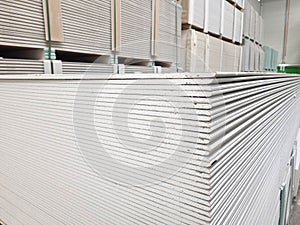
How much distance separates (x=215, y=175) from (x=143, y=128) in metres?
0.21

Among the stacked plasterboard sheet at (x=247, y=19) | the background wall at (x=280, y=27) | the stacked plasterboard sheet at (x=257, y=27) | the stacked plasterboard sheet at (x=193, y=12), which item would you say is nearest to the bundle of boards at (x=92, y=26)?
the stacked plasterboard sheet at (x=193, y=12)

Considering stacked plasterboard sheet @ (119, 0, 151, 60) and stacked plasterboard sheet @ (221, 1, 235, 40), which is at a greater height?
stacked plasterboard sheet @ (221, 1, 235, 40)

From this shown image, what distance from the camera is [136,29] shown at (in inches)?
74.6

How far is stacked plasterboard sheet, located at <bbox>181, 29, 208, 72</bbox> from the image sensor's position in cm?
276

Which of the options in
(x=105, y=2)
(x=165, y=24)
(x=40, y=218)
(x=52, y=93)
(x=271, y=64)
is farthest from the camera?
(x=271, y=64)

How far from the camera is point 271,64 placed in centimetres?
749

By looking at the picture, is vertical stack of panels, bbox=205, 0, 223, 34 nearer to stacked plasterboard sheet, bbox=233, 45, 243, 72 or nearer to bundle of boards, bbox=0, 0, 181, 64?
bundle of boards, bbox=0, 0, 181, 64

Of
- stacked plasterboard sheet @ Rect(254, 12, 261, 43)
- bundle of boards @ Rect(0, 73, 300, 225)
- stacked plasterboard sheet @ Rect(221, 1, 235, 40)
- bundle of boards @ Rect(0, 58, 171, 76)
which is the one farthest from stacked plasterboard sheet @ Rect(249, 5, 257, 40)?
bundle of boards @ Rect(0, 73, 300, 225)

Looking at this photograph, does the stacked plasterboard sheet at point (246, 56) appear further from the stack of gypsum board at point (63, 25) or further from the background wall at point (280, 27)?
the background wall at point (280, 27)

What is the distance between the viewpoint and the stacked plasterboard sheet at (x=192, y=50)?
9.06ft

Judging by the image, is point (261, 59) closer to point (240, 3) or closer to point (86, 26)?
point (240, 3)

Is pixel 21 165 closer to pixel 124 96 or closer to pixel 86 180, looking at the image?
pixel 86 180

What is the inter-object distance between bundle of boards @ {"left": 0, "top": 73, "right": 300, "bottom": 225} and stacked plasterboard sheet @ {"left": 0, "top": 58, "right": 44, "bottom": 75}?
0.14 m

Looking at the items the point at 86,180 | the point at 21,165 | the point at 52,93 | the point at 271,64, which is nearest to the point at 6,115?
A: the point at 21,165
